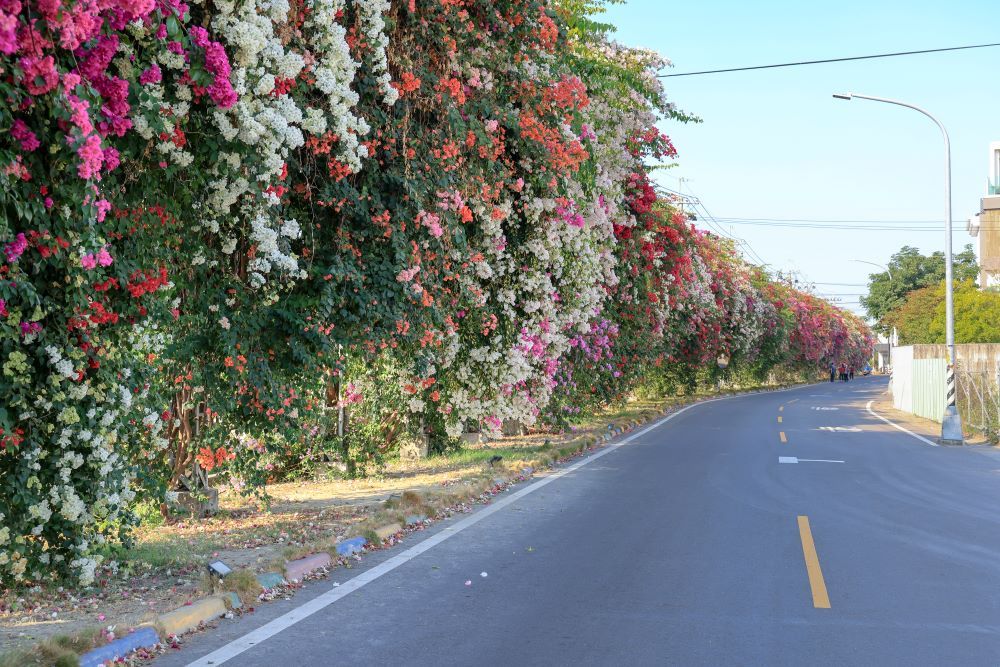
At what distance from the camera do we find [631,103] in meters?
21.7

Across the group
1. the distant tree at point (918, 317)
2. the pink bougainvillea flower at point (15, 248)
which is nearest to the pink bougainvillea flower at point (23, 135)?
the pink bougainvillea flower at point (15, 248)

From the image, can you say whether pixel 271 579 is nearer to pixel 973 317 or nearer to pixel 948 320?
pixel 948 320

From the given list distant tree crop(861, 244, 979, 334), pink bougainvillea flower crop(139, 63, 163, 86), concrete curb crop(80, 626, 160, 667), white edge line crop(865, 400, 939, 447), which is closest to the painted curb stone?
concrete curb crop(80, 626, 160, 667)

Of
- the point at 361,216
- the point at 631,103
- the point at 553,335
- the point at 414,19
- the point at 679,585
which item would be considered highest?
the point at 631,103

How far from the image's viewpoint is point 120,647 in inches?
211

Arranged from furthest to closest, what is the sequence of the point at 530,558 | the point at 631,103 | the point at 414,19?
the point at 631,103
the point at 414,19
the point at 530,558

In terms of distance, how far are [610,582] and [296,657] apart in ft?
9.74

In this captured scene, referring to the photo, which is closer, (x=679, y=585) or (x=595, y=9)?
(x=679, y=585)

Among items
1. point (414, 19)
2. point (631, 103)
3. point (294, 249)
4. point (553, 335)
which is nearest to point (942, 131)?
point (631, 103)

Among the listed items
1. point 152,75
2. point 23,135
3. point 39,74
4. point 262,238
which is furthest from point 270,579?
point 39,74

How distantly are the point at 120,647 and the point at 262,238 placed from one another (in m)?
3.66

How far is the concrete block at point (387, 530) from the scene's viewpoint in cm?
909

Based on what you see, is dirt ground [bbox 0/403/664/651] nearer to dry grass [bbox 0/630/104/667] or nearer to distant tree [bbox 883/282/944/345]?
dry grass [bbox 0/630/104/667]

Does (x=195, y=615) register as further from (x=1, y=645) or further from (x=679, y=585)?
(x=679, y=585)
